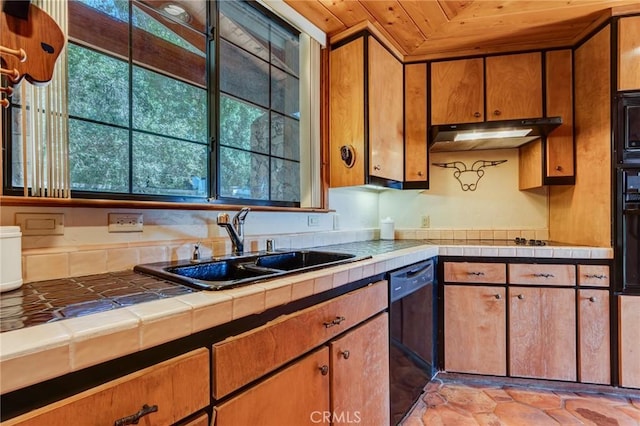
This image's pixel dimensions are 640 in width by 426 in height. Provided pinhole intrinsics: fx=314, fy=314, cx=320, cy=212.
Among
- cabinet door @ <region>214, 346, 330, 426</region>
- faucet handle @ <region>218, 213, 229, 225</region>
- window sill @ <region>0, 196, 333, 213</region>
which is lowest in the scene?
cabinet door @ <region>214, 346, 330, 426</region>

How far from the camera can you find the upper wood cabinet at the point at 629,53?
1.86 meters

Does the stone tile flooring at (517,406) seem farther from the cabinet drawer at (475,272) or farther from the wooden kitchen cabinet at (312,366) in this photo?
the cabinet drawer at (475,272)

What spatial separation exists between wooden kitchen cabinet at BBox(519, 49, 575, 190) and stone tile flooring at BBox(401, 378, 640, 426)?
A: 137cm

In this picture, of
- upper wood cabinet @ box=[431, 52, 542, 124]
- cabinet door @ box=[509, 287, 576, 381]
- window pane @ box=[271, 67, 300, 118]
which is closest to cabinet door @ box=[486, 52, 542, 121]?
upper wood cabinet @ box=[431, 52, 542, 124]

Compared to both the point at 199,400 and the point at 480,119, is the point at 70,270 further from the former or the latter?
the point at 480,119

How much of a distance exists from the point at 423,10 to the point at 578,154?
1.43 m

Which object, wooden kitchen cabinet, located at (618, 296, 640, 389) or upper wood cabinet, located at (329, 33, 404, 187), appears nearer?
wooden kitchen cabinet, located at (618, 296, 640, 389)

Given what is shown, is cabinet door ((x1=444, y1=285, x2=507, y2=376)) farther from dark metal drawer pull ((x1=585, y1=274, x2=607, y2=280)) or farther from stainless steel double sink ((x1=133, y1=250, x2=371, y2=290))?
stainless steel double sink ((x1=133, y1=250, x2=371, y2=290))

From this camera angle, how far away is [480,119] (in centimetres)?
233

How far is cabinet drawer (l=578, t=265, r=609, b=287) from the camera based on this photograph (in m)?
1.91

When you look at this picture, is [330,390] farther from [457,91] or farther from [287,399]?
[457,91]

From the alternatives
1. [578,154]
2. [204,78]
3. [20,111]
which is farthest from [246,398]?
[578,154]

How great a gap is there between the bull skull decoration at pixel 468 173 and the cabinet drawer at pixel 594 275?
0.98 metres

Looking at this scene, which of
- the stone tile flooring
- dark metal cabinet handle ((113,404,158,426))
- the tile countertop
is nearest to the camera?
the tile countertop
